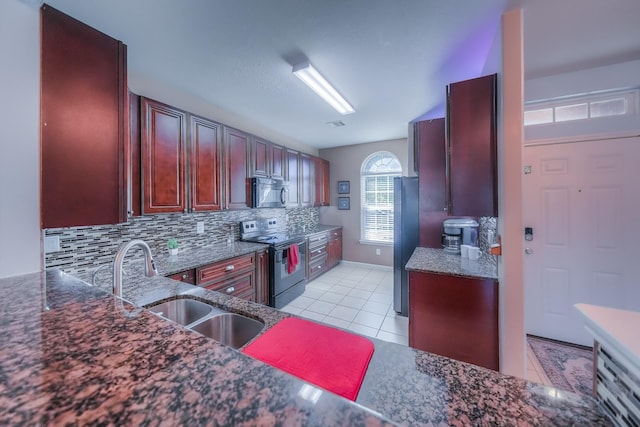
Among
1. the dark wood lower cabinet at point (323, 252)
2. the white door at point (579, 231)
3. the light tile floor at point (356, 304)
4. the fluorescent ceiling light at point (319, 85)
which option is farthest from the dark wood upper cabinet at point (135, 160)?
the white door at point (579, 231)

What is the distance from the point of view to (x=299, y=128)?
12.7ft

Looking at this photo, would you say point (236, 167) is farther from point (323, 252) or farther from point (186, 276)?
point (323, 252)

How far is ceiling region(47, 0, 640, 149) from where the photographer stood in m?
1.46

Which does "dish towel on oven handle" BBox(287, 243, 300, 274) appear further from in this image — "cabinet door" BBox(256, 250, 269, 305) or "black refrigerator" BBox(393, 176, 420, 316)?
"black refrigerator" BBox(393, 176, 420, 316)

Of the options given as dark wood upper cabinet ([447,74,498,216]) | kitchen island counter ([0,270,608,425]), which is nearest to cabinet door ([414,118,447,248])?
dark wood upper cabinet ([447,74,498,216])

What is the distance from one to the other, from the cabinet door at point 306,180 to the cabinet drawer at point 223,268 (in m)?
1.79

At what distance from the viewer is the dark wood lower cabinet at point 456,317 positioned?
1.65 m

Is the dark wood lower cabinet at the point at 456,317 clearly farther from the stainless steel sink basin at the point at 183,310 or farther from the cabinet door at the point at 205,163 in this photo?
the cabinet door at the point at 205,163

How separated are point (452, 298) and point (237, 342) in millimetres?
1513

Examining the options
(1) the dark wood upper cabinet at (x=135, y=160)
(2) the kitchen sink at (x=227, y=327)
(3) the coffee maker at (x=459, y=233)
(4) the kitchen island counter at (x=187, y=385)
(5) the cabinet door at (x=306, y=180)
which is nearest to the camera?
(4) the kitchen island counter at (x=187, y=385)

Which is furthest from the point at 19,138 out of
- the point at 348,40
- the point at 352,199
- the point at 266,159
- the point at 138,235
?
the point at 352,199

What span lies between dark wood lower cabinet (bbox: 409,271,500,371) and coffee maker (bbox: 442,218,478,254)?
735 millimetres

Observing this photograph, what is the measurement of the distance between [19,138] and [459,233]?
324 cm

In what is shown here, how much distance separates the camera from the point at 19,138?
122 cm
